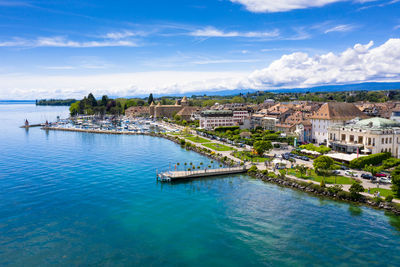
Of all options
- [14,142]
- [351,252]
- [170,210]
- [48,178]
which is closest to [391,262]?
[351,252]

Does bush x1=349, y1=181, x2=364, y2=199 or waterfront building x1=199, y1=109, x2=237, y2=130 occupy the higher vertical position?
waterfront building x1=199, y1=109, x2=237, y2=130

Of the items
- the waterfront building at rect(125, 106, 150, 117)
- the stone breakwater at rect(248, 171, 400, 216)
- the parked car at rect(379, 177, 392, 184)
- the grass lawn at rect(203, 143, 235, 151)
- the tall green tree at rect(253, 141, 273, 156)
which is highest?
the waterfront building at rect(125, 106, 150, 117)

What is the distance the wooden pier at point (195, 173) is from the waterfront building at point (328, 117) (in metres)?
25.6

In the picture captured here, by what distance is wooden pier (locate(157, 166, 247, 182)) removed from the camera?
128 feet

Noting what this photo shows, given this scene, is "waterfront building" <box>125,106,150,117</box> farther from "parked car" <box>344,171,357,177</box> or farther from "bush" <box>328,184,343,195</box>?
"bush" <box>328,184,343,195</box>

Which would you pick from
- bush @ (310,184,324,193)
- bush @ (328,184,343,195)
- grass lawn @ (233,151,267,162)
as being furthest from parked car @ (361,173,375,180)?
grass lawn @ (233,151,267,162)

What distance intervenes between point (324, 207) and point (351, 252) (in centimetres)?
813

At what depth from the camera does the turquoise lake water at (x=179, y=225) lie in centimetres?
2067

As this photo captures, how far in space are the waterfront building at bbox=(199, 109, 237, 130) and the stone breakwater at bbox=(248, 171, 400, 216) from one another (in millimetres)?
49576

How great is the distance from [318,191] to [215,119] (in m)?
58.9

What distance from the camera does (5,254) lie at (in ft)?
69.6

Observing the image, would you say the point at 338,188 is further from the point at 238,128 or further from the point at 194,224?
the point at 238,128

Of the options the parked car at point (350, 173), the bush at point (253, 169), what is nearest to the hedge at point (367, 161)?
the parked car at point (350, 173)

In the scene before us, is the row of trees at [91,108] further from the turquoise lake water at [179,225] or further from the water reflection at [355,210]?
the water reflection at [355,210]
